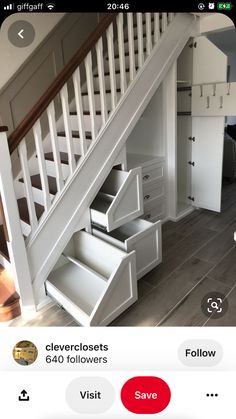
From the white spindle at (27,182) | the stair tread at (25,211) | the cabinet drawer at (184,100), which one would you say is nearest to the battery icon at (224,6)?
the white spindle at (27,182)

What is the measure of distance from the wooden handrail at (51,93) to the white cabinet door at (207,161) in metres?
1.39

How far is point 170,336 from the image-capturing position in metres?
0.66

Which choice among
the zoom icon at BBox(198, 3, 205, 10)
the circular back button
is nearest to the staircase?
the circular back button

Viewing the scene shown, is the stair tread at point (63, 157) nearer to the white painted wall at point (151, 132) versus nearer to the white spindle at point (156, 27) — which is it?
the white painted wall at point (151, 132)

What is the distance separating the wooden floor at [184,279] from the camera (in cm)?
142

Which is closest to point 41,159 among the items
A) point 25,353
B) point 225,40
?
point 25,353

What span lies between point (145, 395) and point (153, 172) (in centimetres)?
191

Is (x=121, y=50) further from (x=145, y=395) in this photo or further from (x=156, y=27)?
(x=145, y=395)

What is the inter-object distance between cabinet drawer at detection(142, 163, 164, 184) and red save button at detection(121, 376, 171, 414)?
5.78 feet

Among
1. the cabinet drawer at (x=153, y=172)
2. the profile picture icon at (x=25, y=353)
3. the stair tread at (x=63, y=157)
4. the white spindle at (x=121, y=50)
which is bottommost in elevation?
the profile picture icon at (x=25, y=353)

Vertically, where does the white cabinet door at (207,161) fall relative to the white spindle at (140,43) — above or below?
below

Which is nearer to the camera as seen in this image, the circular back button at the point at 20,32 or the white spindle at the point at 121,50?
the circular back button at the point at 20,32

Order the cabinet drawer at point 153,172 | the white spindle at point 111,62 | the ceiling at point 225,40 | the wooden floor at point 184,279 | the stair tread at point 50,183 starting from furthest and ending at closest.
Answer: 1. the ceiling at point 225,40
2. the cabinet drawer at point 153,172
3. the stair tread at point 50,183
4. the white spindle at point 111,62
5. the wooden floor at point 184,279

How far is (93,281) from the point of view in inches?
62.5
